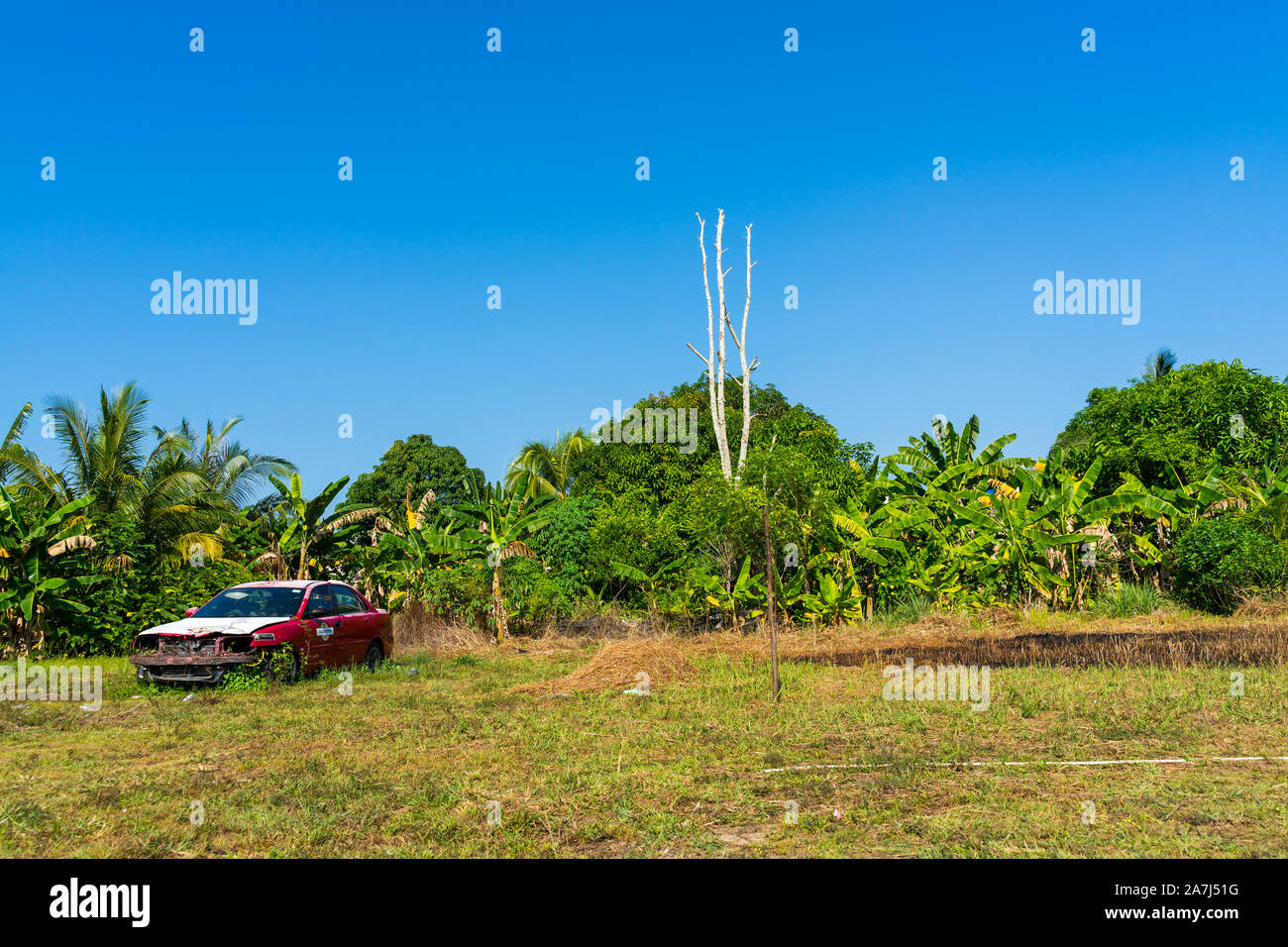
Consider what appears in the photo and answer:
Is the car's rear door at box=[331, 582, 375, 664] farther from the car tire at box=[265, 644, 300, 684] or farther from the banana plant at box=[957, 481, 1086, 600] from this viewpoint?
the banana plant at box=[957, 481, 1086, 600]

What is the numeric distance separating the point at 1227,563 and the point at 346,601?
649 inches

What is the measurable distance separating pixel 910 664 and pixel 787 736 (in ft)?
16.8

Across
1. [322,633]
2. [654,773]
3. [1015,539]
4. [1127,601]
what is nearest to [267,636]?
[322,633]

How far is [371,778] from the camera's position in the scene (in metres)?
7.01

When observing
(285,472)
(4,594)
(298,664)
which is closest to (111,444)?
(285,472)

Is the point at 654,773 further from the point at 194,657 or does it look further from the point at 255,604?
the point at 255,604

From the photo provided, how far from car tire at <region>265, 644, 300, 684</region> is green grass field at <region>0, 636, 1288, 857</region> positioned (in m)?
0.33

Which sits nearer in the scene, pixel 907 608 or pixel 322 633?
pixel 322 633

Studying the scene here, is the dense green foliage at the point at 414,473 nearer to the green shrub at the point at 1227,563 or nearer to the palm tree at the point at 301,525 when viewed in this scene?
the palm tree at the point at 301,525

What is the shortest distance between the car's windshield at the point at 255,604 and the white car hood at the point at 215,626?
1.15 ft

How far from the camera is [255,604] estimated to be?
1304 cm

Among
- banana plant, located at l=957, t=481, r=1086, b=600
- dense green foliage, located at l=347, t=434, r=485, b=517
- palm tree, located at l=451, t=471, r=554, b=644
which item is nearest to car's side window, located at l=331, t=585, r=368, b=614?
palm tree, located at l=451, t=471, r=554, b=644

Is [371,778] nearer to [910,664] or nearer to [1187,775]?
[1187,775]

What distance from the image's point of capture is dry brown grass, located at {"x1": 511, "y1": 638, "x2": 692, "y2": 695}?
1213 cm
